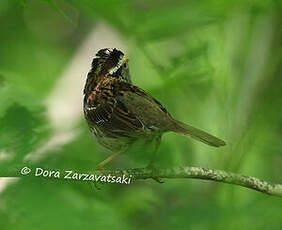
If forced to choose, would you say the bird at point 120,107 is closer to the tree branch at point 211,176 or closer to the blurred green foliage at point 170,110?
the blurred green foliage at point 170,110

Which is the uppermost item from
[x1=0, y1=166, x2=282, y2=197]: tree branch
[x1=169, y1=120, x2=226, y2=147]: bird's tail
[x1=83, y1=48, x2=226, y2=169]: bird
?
[x1=83, y1=48, x2=226, y2=169]: bird

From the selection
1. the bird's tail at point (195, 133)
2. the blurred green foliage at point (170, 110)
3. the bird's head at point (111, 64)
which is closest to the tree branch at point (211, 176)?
the blurred green foliage at point (170, 110)

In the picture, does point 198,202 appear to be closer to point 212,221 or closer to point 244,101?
point 212,221

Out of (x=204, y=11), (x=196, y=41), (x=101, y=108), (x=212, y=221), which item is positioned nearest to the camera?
(x=212, y=221)

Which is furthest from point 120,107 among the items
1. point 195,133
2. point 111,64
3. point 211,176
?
point 211,176

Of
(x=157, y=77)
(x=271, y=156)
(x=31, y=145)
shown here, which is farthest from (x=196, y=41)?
(x=31, y=145)

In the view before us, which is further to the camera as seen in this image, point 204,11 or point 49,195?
point 204,11

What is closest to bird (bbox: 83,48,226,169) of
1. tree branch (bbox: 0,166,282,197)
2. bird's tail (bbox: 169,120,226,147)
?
bird's tail (bbox: 169,120,226,147)

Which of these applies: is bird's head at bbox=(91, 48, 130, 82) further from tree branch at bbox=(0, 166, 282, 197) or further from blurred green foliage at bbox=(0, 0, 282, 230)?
tree branch at bbox=(0, 166, 282, 197)
